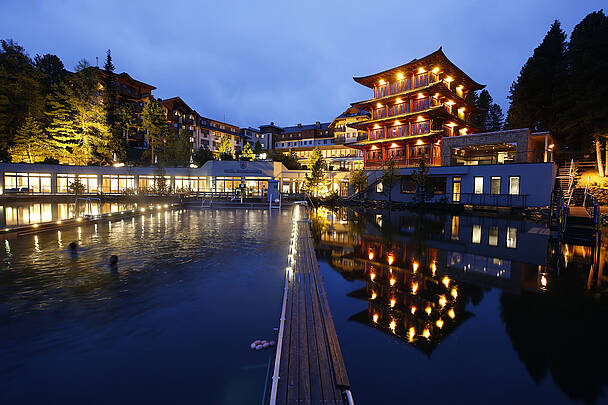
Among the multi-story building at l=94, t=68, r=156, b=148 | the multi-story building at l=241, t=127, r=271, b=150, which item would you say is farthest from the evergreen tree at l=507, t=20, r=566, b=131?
the multi-story building at l=94, t=68, r=156, b=148

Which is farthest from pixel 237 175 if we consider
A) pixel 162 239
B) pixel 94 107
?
pixel 162 239

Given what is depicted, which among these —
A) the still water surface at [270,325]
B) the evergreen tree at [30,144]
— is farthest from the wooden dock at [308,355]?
the evergreen tree at [30,144]

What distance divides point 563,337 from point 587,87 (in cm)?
3716

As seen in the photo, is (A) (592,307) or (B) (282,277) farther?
(B) (282,277)

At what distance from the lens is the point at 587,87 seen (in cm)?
2920

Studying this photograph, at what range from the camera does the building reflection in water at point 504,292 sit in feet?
15.1

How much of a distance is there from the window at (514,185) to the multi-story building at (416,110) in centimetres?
866

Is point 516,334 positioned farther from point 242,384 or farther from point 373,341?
point 242,384

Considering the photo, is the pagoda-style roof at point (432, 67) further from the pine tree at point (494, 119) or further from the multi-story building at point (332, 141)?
the pine tree at point (494, 119)

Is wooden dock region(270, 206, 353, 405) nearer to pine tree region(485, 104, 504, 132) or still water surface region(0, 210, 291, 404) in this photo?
still water surface region(0, 210, 291, 404)

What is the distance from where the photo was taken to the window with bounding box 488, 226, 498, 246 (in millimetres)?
13414

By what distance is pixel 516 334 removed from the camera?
17.1 feet

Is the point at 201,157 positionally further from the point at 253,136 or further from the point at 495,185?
the point at 495,185

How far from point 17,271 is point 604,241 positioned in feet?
78.2
